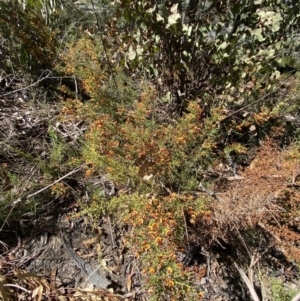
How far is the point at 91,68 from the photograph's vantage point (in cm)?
245

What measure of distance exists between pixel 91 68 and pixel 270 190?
4.85 feet

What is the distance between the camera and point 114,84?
7.97 ft

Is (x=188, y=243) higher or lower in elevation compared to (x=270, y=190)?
lower

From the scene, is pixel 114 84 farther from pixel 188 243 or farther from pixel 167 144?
pixel 188 243

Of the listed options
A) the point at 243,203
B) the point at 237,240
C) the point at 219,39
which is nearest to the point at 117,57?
the point at 219,39

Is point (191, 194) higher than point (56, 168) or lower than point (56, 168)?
higher

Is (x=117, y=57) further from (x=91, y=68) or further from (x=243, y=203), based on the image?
(x=243, y=203)

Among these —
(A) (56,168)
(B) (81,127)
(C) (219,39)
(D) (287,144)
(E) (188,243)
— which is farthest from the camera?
(B) (81,127)

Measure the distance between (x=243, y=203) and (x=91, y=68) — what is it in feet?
4.67

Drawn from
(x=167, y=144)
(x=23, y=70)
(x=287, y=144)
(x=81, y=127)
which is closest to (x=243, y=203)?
(x=167, y=144)

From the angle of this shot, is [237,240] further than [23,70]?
No

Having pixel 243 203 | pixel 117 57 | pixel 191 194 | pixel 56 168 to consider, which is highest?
pixel 117 57

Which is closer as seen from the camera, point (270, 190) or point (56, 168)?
point (270, 190)

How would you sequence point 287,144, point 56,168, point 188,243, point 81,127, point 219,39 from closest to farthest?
point 188,243, point 219,39, point 56,168, point 287,144, point 81,127
